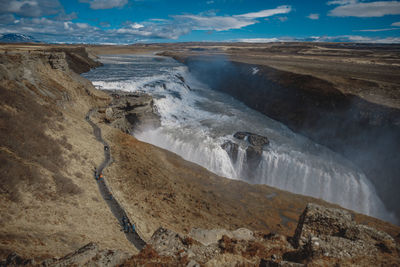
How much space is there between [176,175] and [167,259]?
34.6 ft

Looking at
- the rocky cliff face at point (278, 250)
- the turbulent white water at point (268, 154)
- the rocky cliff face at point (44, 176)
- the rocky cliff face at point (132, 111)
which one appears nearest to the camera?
the rocky cliff face at point (278, 250)

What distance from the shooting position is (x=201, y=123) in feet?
96.7

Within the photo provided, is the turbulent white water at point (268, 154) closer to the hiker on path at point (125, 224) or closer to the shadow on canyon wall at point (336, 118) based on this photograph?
the shadow on canyon wall at point (336, 118)

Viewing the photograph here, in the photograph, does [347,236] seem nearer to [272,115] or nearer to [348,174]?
[348,174]

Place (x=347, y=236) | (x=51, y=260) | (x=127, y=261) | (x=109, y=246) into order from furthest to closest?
(x=109, y=246), (x=347, y=236), (x=127, y=261), (x=51, y=260)

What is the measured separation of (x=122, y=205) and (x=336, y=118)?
85.7 ft

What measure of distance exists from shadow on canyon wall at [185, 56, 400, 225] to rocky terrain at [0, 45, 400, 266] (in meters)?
7.50

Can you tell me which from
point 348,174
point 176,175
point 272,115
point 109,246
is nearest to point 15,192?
point 109,246

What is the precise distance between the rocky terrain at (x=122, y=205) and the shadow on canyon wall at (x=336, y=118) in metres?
7.50

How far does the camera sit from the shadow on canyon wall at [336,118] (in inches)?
805

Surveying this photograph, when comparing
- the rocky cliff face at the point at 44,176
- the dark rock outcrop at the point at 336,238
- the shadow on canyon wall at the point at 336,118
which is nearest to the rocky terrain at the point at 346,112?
the shadow on canyon wall at the point at 336,118

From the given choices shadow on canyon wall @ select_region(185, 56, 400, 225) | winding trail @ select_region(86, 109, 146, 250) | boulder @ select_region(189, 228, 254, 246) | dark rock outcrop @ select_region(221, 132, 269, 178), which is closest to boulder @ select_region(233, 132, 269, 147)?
dark rock outcrop @ select_region(221, 132, 269, 178)

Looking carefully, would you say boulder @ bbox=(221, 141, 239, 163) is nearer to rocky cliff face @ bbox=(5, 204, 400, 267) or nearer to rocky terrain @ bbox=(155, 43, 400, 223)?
rocky terrain @ bbox=(155, 43, 400, 223)

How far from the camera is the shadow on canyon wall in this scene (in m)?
20.4
